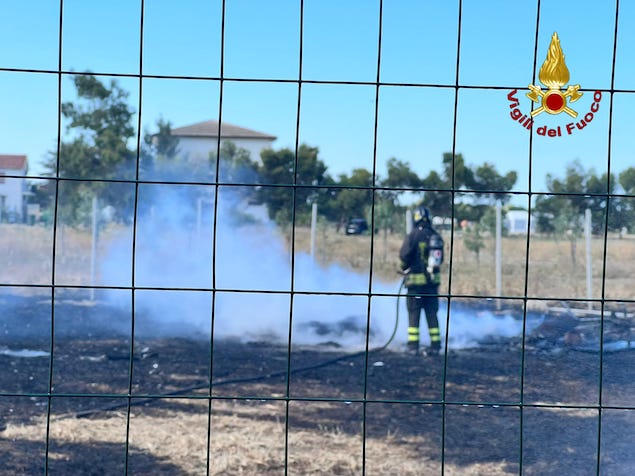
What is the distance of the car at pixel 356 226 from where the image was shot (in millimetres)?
15062

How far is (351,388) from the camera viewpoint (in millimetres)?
9695

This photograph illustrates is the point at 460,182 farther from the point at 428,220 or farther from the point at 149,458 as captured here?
the point at 149,458

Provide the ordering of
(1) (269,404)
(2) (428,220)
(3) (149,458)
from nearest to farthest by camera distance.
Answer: (3) (149,458) < (2) (428,220) < (1) (269,404)

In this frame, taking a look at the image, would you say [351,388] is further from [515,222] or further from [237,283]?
[515,222]

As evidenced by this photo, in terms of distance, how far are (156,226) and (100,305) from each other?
6.75 ft

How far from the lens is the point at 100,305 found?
13133mm

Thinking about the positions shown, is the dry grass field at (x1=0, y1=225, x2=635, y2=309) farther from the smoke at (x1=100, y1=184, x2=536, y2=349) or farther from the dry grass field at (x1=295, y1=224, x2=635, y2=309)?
the smoke at (x1=100, y1=184, x2=536, y2=349)

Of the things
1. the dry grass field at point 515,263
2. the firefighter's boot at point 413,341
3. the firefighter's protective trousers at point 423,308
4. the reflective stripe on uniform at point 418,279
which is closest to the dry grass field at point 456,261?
the dry grass field at point 515,263

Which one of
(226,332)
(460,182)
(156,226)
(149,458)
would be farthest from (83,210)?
(149,458)

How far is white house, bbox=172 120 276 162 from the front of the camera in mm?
15633

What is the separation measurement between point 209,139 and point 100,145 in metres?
1.95

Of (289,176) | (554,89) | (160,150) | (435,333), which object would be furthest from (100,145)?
(554,89)

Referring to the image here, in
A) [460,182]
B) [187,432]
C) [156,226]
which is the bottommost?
[187,432]

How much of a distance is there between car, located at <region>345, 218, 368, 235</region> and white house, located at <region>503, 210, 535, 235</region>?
8.09 feet
